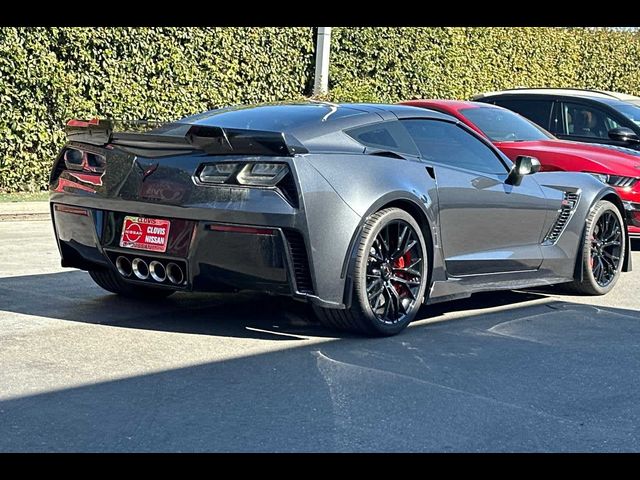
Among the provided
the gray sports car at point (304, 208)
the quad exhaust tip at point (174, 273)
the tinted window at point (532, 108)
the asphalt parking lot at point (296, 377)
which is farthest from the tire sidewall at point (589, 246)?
the tinted window at point (532, 108)

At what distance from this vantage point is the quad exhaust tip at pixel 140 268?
248 inches

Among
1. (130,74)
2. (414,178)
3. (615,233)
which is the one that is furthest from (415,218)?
(130,74)

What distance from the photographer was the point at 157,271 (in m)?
6.28

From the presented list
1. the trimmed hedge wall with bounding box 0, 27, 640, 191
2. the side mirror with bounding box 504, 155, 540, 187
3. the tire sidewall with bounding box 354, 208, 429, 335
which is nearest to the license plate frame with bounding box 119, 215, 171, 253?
the tire sidewall with bounding box 354, 208, 429, 335

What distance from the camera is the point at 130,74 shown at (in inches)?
571

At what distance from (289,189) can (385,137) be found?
1.07 m

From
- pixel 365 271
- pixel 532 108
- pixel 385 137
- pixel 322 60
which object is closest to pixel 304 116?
pixel 385 137

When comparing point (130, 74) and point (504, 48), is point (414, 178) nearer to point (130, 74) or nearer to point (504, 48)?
point (130, 74)

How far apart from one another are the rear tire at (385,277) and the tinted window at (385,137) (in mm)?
475

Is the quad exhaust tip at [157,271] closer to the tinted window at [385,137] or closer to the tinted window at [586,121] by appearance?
the tinted window at [385,137]

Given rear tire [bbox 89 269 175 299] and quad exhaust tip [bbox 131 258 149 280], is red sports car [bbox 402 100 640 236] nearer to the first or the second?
rear tire [bbox 89 269 175 299]

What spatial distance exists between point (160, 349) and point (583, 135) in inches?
313

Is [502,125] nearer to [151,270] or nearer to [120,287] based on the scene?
[120,287]

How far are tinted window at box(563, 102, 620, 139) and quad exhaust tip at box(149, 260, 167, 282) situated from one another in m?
7.46
